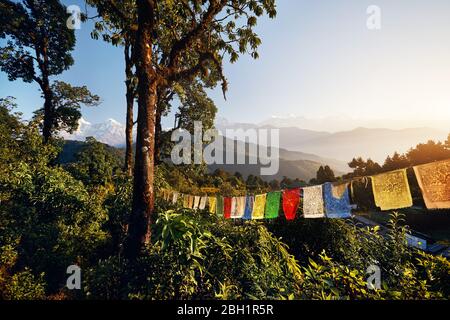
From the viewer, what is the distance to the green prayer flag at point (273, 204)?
25.8ft

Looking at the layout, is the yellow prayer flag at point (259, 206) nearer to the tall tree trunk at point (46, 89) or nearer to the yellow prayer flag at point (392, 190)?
the yellow prayer flag at point (392, 190)

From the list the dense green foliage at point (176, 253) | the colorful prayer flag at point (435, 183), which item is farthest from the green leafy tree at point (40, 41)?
the colorful prayer flag at point (435, 183)

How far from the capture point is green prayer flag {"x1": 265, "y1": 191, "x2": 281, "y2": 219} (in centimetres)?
786

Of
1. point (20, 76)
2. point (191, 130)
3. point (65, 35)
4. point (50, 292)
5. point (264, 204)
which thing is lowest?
point (50, 292)

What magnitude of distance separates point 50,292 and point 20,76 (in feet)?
52.8

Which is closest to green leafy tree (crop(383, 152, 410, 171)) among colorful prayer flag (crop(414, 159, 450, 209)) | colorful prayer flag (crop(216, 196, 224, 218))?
colorful prayer flag (crop(216, 196, 224, 218))

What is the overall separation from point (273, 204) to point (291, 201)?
2.66ft

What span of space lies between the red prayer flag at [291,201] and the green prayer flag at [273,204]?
1.17 ft
